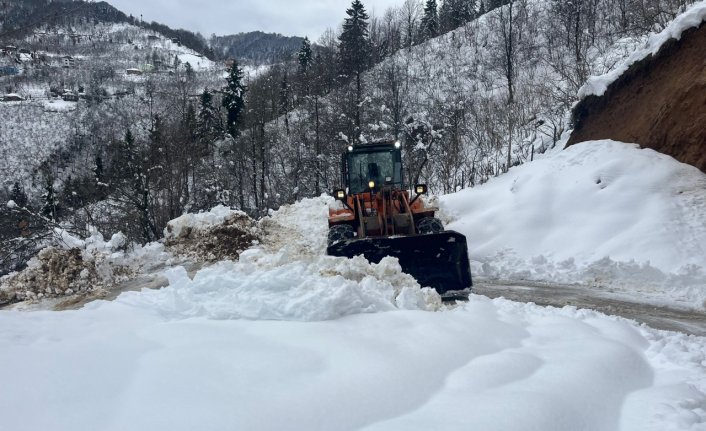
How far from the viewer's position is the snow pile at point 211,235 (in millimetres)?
12188

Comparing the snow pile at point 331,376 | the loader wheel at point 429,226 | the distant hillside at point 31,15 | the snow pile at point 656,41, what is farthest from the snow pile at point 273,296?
the snow pile at point 656,41

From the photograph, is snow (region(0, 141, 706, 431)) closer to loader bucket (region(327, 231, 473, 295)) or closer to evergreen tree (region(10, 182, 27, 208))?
loader bucket (region(327, 231, 473, 295))

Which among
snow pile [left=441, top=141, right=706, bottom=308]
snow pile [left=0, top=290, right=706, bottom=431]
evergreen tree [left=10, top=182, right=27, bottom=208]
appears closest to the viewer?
snow pile [left=0, top=290, right=706, bottom=431]

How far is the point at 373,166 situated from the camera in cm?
1122

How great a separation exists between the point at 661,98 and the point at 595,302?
23.5ft

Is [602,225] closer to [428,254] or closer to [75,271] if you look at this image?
[428,254]

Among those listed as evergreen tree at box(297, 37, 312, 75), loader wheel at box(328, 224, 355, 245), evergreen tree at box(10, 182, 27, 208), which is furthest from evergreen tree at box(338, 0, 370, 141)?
loader wheel at box(328, 224, 355, 245)

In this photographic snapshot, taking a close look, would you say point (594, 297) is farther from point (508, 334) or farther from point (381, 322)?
point (381, 322)

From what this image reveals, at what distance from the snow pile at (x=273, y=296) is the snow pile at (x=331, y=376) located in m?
0.19

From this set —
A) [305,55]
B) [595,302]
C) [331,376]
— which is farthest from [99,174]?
[305,55]

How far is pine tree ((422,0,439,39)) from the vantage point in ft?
210

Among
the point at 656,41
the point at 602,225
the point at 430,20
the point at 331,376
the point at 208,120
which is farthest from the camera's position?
the point at 430,20

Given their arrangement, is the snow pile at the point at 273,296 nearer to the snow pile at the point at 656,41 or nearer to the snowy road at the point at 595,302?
the snowy road at the point at 595,302

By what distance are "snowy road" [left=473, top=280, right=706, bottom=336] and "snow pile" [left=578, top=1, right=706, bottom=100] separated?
26.1 feet
